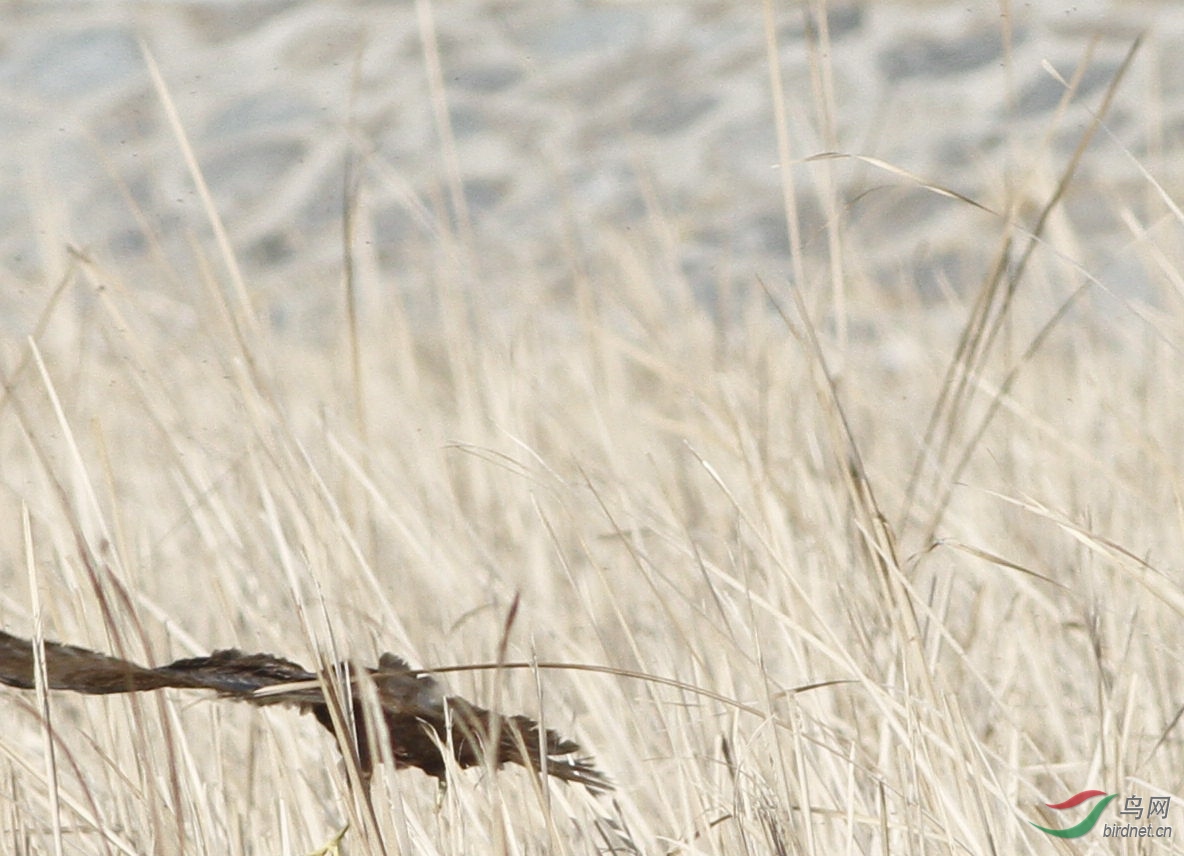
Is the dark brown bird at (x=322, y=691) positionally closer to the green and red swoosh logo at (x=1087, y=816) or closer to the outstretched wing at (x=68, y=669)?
the outstretched wing at (x=68, y=669)

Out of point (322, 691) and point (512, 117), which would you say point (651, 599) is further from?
point (512, 117)

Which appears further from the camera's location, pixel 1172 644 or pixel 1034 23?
pixel 1034 23

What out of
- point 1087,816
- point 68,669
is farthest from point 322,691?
point 1087,816

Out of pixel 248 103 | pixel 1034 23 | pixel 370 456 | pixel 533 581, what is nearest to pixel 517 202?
pixel 248 103

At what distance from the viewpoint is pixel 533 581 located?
88 centimetres

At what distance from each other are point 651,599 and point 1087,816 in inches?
13.1

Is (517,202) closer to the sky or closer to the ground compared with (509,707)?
closer to the sky

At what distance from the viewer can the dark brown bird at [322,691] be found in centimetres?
37

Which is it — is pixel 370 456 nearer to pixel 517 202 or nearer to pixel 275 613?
pixel 275 613

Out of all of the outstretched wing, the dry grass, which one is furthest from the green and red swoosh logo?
the outstretched wing

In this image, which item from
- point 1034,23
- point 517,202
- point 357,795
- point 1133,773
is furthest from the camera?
point 517,202

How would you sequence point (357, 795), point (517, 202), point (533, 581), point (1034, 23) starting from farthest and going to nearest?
point (517, 202)
point (1034, 23)
point (533, 581)
point (357, 795)

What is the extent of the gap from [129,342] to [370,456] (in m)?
0.13

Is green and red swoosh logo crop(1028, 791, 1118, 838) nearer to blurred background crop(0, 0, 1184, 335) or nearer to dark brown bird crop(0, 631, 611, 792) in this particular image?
dark brown bird crop(0, 631, 611, 792)
